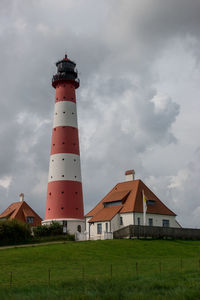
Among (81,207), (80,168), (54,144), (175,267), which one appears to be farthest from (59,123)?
(175,267)

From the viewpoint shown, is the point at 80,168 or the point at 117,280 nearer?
the point at 117,280

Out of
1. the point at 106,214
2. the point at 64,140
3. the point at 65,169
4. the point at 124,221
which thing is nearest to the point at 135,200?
the point at 124,221

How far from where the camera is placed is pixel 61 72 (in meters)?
56.9

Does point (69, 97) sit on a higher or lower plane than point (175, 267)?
higher

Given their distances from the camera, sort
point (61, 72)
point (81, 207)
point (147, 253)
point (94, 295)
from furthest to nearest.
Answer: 1. point (61, 72)
2. point (81, 207)
3. point (147, 253)
4. point (94, 295)

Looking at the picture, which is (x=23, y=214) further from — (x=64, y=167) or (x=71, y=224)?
(x=64, y=167)

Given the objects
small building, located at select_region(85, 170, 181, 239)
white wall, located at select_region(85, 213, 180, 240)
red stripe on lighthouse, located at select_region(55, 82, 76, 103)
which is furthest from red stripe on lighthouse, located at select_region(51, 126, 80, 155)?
white wall, located at select_region(85, 213, 180, 240)

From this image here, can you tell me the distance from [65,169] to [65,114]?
773 centimetres

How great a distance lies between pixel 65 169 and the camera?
51.6 m

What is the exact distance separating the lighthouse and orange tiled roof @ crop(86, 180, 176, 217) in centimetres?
407

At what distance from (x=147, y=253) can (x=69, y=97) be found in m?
26.3

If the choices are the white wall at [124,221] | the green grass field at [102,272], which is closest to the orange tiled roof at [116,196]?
the white wall at [124,221]

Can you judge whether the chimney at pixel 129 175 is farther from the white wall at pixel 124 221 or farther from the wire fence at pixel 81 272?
the wire fence at pixel 81 272

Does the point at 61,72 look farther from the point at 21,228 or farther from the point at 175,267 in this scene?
the point at 175,267
